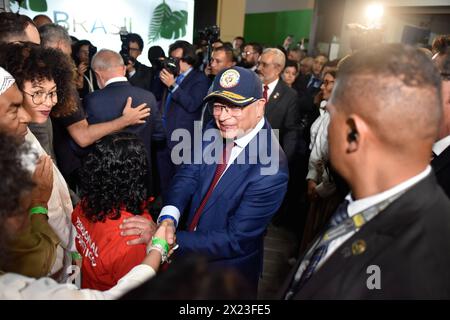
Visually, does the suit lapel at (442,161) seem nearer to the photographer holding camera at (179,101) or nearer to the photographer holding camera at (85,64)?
the photographer holding camera at (179,101)

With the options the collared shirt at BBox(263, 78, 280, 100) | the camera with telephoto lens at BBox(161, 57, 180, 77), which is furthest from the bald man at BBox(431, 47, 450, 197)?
the camera with telephoto lens at BBox(161, 57, 180, 77)

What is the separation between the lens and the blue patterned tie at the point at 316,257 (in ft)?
3.39

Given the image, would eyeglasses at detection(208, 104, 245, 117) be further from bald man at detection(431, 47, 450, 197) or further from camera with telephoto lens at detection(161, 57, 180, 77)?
camera with telephoto lens at detection(161, 57, 180, 77)

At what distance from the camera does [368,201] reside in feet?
3.15

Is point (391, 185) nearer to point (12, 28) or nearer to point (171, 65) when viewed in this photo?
point (12, 28)

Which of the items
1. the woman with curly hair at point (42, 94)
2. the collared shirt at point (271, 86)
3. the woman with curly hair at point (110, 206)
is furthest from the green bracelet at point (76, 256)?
the collared shirt at point (271, 86)

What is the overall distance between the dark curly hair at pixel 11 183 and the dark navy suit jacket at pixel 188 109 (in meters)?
3.09

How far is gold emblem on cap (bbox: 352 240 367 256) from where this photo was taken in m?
A: 0.89

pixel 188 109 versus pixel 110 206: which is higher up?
pixel 188 109

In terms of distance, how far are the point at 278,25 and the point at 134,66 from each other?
9.57 metres

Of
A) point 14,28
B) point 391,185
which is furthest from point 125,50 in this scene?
point 391,185

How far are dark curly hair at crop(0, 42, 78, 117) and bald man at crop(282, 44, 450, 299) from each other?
1825mm

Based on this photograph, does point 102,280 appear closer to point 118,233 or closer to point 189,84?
point 118,233
